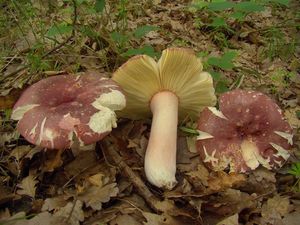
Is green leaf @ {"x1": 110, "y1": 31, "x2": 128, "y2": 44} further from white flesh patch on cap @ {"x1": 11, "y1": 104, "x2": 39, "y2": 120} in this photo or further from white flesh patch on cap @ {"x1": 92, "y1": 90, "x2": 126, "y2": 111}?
white flesh patch on cap @ {"x1": 11, "y1": 104, "x2": 39, "y2": 120}

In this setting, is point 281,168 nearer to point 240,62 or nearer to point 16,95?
point 240,62

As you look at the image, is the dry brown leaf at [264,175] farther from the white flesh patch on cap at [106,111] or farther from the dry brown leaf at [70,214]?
the dry brown leaf at [70,214]

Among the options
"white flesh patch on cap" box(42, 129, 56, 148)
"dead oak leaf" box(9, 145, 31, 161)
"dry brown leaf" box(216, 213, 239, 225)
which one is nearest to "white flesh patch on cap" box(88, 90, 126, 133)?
"white flesh patch on cap" box(42, 129, 56, 148)

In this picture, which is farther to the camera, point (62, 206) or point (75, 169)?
point (75, 169)

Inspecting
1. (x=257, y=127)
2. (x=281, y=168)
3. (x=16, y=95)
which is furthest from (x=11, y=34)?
(x=281, y=168)

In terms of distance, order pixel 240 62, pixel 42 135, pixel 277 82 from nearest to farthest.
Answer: pixel 42 135 → pixel 277 82 → pixel 240 62

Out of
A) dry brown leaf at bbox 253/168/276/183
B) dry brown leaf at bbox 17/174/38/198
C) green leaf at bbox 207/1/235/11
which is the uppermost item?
green leaf at bbox 207/1/235/11

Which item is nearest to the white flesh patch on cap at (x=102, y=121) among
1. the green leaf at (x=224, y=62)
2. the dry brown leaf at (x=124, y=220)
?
the dry brown leaf at (x=124, y=220)
